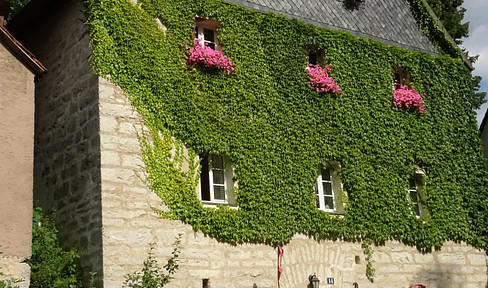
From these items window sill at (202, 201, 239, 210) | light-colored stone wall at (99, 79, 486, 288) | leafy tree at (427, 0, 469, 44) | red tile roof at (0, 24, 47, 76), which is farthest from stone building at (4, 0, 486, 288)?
leafy tree at (427, 0, 469, 44)

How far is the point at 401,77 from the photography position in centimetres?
1555

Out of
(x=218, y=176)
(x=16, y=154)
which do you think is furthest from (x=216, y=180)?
(x=16, y=154)

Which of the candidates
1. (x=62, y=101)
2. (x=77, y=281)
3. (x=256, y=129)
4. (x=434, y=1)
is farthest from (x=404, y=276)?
(x=434, y=1)

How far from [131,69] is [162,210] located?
2.46m

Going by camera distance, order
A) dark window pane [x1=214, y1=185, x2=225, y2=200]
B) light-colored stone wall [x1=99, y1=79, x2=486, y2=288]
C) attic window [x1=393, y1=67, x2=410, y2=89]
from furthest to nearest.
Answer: attic window [x1=393, y1=67, x2=410, y2=89] < dark window pane [x1=214, y1=185, x2=225, y2=200] < light-colored stone wall [x1=99, y1=79, x2=486, y2=288]

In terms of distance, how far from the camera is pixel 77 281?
34.7 feet

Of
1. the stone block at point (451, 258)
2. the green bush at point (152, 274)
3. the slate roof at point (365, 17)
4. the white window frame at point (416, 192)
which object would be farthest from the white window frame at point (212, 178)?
the stone block at point (451, 258)

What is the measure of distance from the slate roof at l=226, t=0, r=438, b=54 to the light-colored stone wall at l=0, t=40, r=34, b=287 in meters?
5.06

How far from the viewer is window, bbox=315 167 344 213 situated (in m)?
13.2

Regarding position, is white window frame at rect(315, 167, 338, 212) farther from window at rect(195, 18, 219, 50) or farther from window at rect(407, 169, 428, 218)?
window at rect(195, 18, 219, 50)

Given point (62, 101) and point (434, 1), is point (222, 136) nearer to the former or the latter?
point (62, 101)

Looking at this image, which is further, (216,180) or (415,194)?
(415,194)

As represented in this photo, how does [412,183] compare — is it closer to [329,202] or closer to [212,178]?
[329,202]

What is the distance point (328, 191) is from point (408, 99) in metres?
3.05
